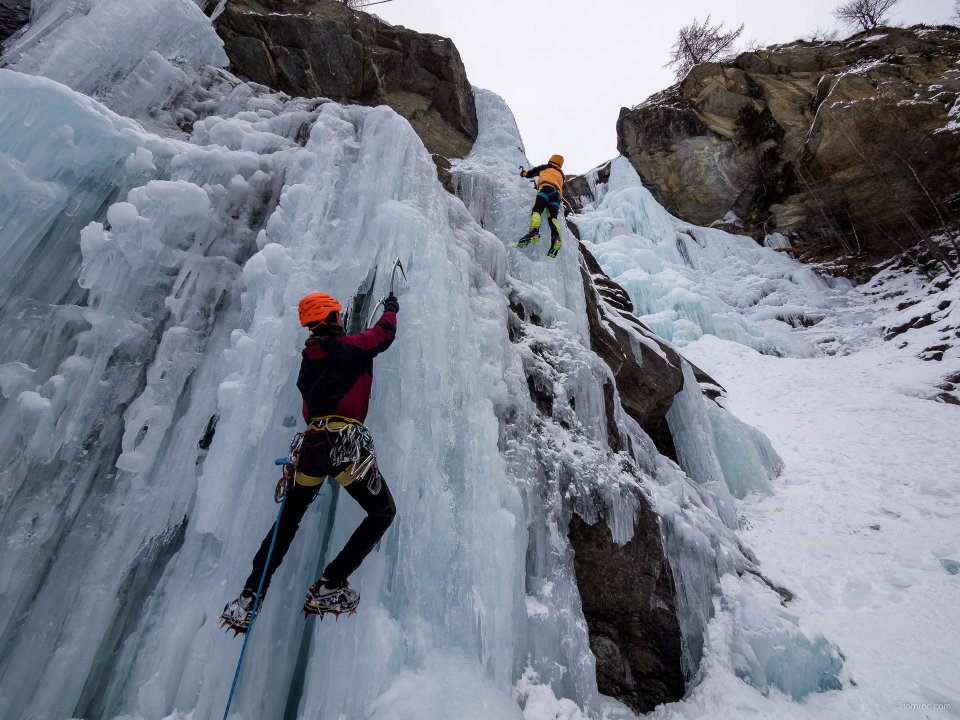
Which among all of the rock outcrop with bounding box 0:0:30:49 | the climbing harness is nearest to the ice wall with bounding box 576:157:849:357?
the climbing harness

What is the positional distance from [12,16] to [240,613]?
5504 millimetres

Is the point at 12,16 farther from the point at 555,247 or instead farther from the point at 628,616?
the point at 628,616

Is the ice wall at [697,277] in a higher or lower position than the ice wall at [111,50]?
higher

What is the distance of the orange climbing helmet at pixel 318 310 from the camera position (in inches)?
85.9

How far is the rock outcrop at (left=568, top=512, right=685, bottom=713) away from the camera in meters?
3.20

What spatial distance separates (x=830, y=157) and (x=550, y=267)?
14.3 metres

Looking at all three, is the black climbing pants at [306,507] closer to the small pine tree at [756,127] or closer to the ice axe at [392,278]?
the ice axe at [392,278]

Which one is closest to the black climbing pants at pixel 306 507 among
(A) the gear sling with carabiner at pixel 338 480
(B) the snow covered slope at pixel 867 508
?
(A) the gear sling with carabiner at pixel 338 480

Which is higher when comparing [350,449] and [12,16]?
[12,16]

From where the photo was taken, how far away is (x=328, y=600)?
6.14ft

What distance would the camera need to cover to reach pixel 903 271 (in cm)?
1205

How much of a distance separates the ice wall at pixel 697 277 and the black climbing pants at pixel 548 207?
7030 millimetres

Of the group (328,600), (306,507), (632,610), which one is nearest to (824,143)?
(632,610)

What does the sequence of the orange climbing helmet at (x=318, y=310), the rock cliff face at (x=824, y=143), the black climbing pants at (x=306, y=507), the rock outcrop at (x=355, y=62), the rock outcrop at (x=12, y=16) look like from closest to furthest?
the black climbing pants at (x=306, y=507), the orange climbing helmet at (x=318, y=310), the rock outcrop at (x=12, y=16), the rock outcrop at (x=355, y=62), the rock cliff face at (x=824, y=143)
